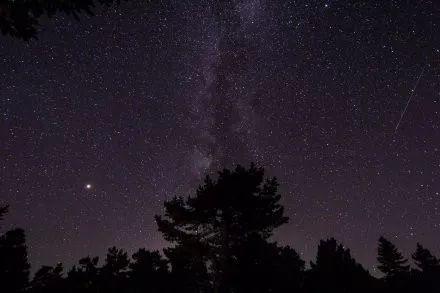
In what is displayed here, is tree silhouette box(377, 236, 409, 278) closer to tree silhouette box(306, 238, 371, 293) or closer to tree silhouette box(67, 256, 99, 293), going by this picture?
tree silhouette box(306, 238, 371, 293)

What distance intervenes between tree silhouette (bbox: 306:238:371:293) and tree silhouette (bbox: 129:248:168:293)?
11309 millimetres

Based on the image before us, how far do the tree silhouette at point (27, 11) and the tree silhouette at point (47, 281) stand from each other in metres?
3.15

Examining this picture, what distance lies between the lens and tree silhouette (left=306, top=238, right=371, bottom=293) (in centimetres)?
2112

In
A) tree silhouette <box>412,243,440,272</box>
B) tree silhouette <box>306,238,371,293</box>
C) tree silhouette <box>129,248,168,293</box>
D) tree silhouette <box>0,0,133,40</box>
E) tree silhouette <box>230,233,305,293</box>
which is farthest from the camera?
tree silhouette <box>412,243,440,272</box>

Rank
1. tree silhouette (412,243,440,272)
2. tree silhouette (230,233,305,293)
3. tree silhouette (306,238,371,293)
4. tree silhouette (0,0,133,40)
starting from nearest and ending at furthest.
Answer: tree silhouette (0,0,133,40)
tree silhouette (230,233,305,293)
tree silhouette (306,238,371,293)
tree silhouette (412,243,440,272)

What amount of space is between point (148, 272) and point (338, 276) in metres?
16.2

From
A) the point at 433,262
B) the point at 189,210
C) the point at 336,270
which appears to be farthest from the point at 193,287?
the point at 433,262

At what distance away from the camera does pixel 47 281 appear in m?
4.20

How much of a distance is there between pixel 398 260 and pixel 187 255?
93.2 feet

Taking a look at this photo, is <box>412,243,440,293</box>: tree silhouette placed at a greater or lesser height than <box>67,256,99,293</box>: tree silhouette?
greater

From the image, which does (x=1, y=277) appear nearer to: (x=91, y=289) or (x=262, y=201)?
(x=91, y=289)

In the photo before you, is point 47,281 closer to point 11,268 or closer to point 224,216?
point 11,268

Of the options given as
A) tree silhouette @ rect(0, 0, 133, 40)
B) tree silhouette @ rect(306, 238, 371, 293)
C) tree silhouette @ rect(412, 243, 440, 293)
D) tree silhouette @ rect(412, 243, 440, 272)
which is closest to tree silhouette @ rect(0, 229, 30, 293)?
tree silhouette @ rect(0, 0, 133, 40)

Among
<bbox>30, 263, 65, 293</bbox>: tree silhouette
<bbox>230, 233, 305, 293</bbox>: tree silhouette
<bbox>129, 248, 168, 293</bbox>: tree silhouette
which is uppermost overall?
<bbox>129, 248, 168, 293</bbox>: tree silhouette
